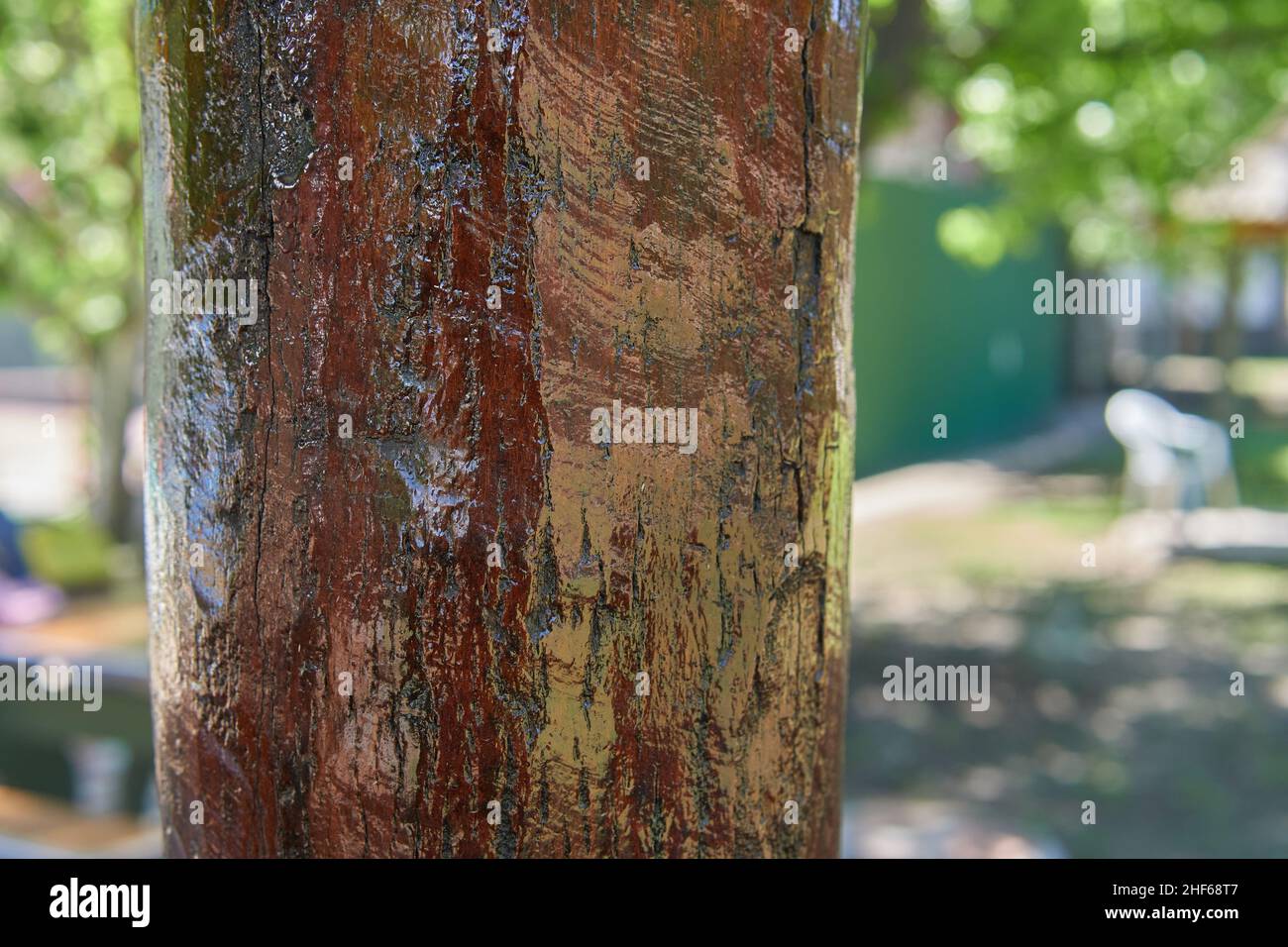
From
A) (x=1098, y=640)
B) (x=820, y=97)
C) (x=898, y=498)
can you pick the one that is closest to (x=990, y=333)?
(x=898, y=498)

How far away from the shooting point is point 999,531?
11773 mm

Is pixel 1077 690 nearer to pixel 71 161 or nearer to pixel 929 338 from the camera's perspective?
pixel 71 161

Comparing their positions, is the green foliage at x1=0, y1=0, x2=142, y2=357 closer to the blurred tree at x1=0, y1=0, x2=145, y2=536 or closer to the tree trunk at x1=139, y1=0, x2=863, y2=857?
the blurred tree at x1=0, y1=0, x2=145, y2=536

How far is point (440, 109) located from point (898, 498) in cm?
1246

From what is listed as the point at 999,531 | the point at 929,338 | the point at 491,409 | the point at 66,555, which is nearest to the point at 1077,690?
the point at 999,531

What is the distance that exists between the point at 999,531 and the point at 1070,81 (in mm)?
5667

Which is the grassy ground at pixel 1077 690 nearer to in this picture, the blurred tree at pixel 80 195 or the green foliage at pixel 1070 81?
the green foliage at pixel 1070 81

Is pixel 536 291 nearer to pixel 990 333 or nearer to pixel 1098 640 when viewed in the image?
pixel 1098 640

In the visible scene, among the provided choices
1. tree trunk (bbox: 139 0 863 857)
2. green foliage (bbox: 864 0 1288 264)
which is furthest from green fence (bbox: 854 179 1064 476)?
tree trunk (bbox: 139 0 863 857)

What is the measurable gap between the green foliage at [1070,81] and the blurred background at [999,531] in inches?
0.7

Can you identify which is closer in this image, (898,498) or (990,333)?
(898,498)

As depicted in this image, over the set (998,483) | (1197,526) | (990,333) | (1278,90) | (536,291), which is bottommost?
(536,291)

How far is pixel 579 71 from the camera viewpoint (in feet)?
3.16

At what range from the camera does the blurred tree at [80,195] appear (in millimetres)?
7180
